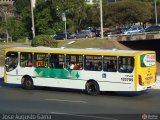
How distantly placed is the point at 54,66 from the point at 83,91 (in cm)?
195

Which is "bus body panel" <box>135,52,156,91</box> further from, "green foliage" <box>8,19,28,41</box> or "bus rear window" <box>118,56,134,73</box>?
"green foliage" <box>8,19,28,41</box>

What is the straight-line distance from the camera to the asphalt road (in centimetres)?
1755

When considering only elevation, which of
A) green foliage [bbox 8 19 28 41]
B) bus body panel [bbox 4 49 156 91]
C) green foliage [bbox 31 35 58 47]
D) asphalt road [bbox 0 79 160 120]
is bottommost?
asphalt road [bbox 0 79 160 120]

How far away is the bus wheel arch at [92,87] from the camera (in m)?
23.2

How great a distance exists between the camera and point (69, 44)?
181ft

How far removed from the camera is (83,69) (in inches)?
932

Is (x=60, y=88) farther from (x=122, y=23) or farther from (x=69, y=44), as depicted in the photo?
(x=122, y=23)

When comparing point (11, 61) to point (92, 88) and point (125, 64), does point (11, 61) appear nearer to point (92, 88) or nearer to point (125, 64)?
point (92, 88)

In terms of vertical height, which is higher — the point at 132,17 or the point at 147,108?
the point at 132,17

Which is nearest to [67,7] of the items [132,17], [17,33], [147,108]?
[17,33]

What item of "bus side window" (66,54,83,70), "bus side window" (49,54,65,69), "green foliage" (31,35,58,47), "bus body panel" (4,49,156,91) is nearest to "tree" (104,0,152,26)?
"green foliage" (31,35,58,47)

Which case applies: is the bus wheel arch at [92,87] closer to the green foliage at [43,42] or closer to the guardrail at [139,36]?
the green foliage at [43,42]

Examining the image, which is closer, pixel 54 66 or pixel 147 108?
pixel 147 108

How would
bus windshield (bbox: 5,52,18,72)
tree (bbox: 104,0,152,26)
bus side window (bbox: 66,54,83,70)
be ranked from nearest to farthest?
bus side window (bbox: 66,54,83,70), bus windshield (bbox: 5,52,18,72), tree (bbox: 104,0,152,26)
